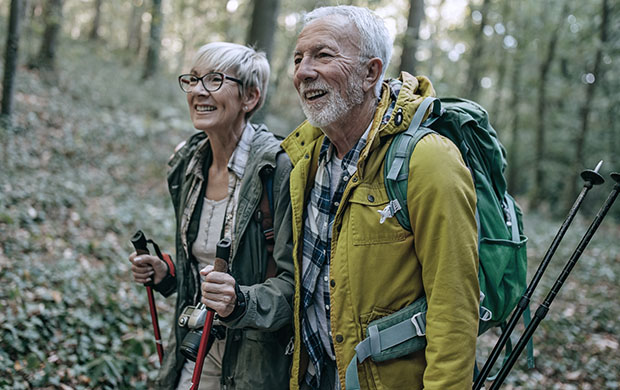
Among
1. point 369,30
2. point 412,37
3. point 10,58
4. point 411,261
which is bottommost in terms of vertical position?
point 411,261

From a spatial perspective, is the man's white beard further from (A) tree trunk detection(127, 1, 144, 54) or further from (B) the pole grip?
(A) tree trunk detection(127, 1, 144, 54)

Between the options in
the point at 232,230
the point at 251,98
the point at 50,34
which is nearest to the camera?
the point at 232,230

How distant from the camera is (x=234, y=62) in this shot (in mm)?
2721

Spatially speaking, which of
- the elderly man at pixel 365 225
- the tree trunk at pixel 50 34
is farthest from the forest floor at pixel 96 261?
the elderly man at pixel 365 225

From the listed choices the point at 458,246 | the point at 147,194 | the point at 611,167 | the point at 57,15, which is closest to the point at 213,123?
the point at 458,246

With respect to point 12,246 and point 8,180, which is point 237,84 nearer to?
point 12,246

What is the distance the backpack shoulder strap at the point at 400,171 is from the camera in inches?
74.9

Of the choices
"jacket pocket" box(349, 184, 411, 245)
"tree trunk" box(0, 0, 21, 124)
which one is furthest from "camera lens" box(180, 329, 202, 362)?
"tree trunk" box(0, 0, 21, 124)

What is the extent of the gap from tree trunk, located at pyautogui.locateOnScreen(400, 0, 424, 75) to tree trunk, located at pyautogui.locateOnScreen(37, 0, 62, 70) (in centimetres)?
1006

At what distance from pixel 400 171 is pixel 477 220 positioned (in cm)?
43

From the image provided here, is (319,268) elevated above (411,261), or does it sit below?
below

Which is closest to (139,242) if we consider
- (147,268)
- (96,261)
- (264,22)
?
(147,268)

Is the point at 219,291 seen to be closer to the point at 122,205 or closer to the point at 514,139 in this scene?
the point at 122,205

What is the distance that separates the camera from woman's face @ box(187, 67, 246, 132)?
8.84ft
